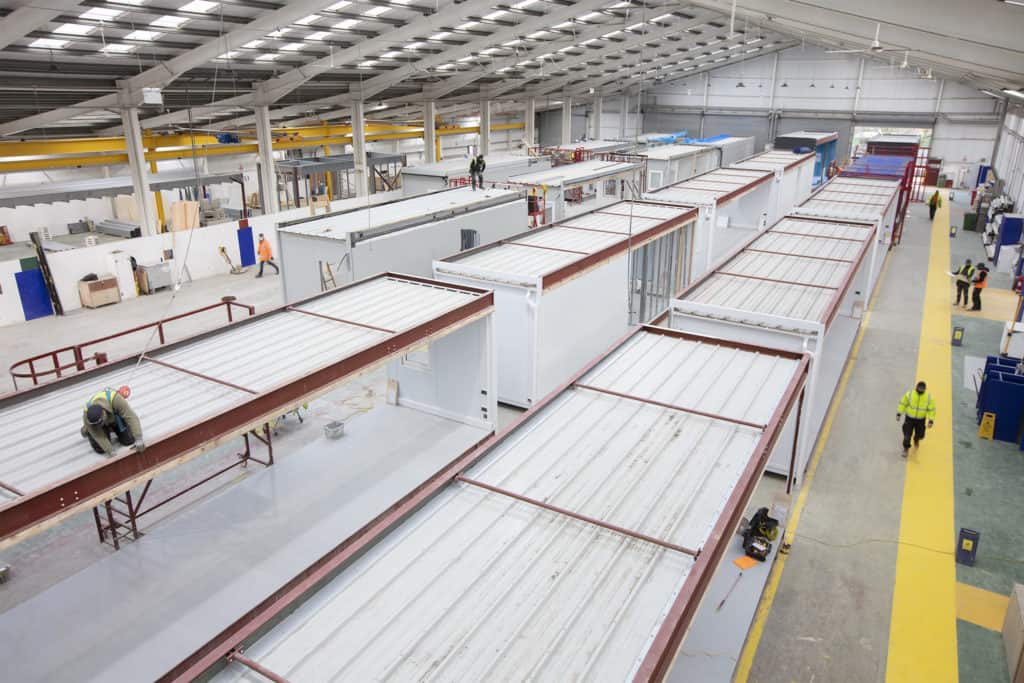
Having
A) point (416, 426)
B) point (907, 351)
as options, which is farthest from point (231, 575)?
point (907, 351)

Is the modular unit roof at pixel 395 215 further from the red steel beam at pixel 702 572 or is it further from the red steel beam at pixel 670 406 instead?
the red steel beam at pixel 702 572

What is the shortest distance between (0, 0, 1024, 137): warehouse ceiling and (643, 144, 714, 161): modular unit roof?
18.3ft

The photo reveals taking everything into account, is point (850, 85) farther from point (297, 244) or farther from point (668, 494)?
point (668, 494)

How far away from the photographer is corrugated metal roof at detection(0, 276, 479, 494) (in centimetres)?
692

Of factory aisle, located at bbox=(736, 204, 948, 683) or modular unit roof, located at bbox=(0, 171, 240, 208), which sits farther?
modular unit roof, located at bbox=(0, 171, 240, 208)

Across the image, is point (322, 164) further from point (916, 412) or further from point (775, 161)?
point (916, 412)

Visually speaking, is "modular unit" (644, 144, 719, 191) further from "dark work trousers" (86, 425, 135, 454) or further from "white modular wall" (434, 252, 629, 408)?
"dark work trousers" (86, 425, 135, 454)

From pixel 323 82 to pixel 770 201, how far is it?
61.2 feet

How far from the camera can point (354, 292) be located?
1170 cm

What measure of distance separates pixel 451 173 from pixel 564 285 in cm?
1386

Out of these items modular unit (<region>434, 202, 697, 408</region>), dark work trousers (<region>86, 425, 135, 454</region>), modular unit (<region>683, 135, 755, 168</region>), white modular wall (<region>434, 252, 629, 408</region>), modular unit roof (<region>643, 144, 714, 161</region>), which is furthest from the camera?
modular unit (<region>683, 135, 755, 168</region>)

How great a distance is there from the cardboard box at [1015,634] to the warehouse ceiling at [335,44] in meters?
7.92

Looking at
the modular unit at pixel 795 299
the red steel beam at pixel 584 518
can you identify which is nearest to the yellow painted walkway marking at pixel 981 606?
the modular unit at pixel 795 299

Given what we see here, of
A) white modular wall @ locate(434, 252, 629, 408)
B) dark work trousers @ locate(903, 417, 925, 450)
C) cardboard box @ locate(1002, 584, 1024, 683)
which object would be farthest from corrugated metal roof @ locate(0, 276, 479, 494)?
cardboard box @ locate(1002, 584, 1024, 683)
